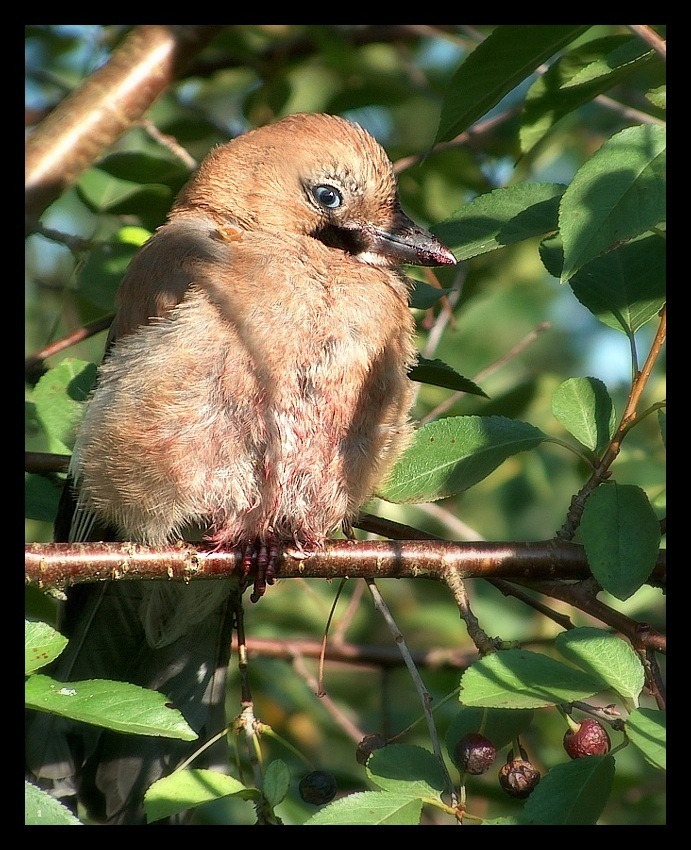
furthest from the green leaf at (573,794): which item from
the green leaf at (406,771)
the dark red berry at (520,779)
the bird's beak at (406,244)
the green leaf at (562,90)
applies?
the green leaf at (562,90)

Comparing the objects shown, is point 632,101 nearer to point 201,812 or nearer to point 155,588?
point 155,588

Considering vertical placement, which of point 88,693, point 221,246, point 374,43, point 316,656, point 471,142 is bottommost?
point 316,656

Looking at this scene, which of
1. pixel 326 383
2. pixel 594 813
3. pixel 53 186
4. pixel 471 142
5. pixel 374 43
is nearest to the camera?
pixel 594 813

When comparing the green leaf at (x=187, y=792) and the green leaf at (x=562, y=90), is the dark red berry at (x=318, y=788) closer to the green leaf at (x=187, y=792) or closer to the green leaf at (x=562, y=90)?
the green leaf at (x=187, y=792)

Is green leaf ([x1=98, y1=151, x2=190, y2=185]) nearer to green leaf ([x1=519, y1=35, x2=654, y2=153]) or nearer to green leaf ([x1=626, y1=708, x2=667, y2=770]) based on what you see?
green leaf ([x1=519, y1=35, x2=654, y2=153])

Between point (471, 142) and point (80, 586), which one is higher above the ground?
point (471, 142)

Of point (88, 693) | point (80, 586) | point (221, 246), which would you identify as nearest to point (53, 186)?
point (221, 246)
